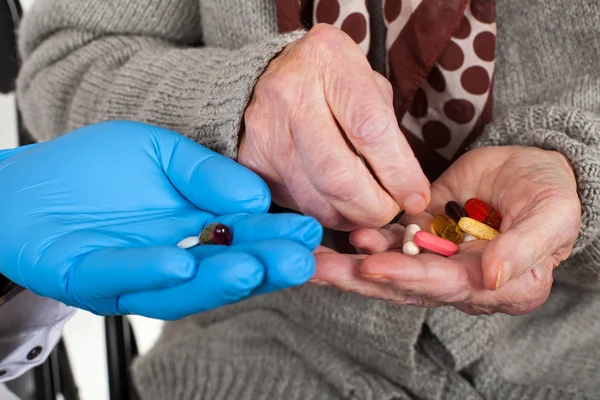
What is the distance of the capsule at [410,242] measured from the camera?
1.69ft

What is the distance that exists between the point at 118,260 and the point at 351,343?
412 mm

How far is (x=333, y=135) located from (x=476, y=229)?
17 centimetres

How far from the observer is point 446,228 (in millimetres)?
563

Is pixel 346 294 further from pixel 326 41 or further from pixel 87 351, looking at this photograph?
pixel 87 351

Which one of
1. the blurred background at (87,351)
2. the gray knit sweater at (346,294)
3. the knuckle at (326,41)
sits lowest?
the blurred background at (87,351)

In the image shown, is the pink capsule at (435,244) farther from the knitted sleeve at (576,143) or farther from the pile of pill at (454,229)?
the knitted sleeve at (576,143)

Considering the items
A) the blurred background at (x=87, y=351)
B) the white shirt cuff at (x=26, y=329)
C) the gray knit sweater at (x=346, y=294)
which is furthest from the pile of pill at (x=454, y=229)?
the blurred background at (x=87, y=351)

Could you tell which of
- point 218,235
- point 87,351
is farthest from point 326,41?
point 87,351

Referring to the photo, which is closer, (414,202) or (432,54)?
(414,202)

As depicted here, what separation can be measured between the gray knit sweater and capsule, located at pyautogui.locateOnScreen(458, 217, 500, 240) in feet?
0.40

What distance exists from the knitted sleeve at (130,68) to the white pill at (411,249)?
0.62 feet

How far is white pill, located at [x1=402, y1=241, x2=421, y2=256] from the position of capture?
1.68 ft

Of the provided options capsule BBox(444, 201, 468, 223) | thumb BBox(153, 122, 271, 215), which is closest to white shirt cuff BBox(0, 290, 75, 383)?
thumb BBox(153, 122, 271, 215)

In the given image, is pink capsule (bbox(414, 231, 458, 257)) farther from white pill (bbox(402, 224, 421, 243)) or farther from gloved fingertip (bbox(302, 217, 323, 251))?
gloved fingertip (bbox(302, 217, 323, 251))
